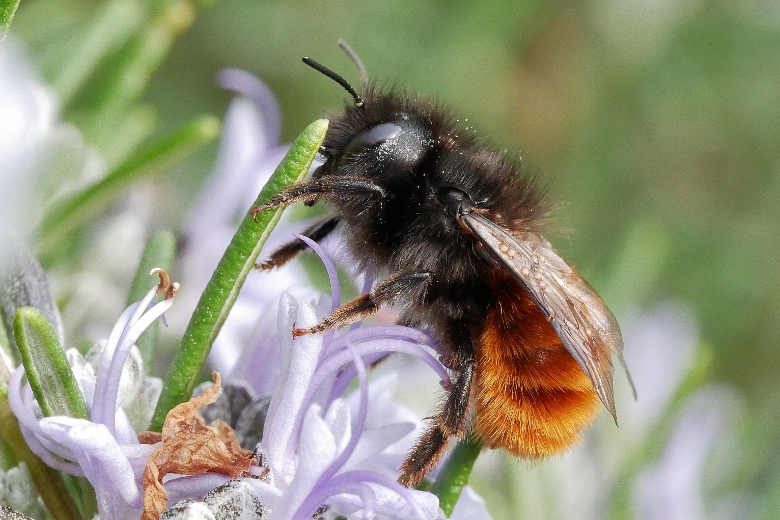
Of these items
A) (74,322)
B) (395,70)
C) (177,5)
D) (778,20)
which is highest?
(778,20)

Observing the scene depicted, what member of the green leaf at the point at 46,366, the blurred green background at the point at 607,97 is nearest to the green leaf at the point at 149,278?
the green leaf at the point at 46,366

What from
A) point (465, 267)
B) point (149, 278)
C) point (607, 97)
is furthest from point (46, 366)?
point (607, 97)

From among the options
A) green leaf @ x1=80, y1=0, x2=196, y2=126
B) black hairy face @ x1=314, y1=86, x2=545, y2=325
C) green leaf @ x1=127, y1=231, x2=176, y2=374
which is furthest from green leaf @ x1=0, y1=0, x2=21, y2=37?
green leaf @ x1=80, y1=0, x2=196, y2=126

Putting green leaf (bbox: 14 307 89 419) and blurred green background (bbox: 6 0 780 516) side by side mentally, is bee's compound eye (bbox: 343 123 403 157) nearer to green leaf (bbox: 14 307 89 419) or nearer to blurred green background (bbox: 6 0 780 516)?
green leaf (bbox: 14 307 89 419)

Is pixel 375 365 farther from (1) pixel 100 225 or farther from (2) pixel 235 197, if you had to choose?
(1) pixel 100 225

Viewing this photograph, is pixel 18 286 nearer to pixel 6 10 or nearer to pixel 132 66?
pixel 6 10

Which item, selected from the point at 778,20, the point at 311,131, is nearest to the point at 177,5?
the point at 311,131

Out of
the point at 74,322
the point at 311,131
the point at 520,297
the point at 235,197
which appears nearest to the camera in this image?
the point at 311,131

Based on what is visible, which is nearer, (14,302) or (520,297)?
(14,302)
